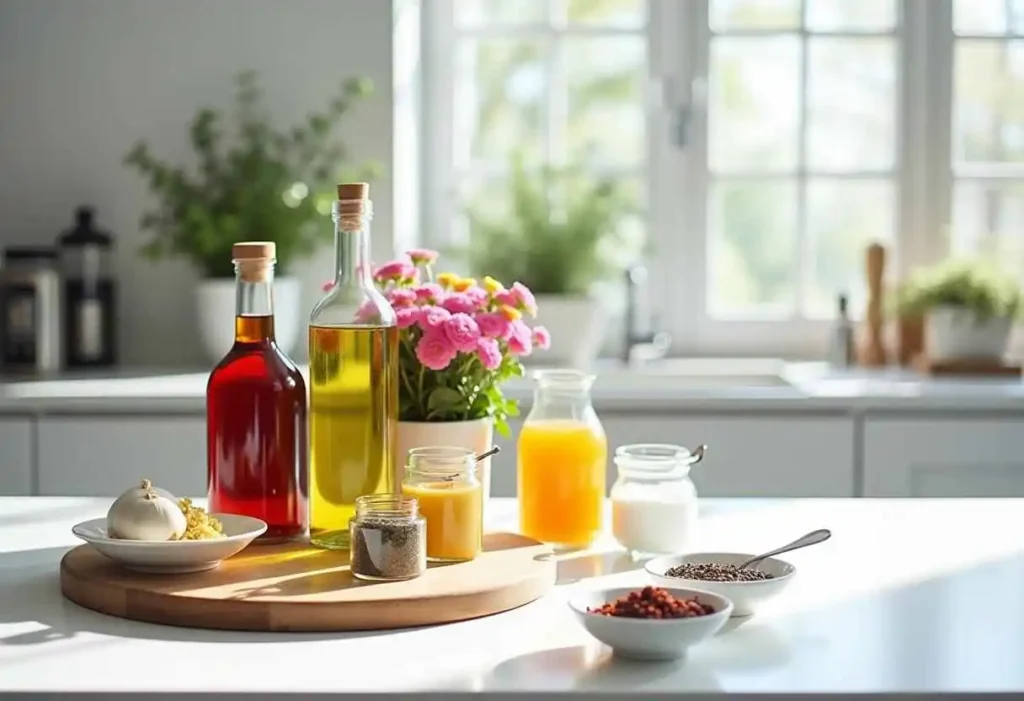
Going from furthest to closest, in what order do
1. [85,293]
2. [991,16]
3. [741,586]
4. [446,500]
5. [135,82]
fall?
[991,16] < [135,82] < [85,293] < [446,500] < [741,586]

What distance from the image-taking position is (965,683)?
1.19m

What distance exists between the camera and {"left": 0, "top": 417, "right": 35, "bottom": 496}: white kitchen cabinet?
303 cm

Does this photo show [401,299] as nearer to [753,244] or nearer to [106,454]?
[106,454]

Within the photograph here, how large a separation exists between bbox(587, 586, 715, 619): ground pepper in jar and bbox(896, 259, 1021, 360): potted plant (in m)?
2.21

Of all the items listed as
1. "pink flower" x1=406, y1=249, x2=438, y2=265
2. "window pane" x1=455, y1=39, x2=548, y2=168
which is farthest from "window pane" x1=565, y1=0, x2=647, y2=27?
"pink flower" x1=406, y1=249, x2=438, y2=265

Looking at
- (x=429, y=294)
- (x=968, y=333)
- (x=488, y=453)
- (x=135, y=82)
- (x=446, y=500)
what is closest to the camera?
(x=446, y=500)

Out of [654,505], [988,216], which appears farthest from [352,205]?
[988,216]

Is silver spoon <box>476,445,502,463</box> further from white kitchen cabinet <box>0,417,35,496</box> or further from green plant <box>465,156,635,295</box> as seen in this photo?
green plant <box>465,156,635,295</box>

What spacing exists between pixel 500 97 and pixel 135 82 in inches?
35.8

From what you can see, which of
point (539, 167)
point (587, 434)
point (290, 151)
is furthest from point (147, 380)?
point (587, 434)

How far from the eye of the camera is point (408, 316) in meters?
1.68

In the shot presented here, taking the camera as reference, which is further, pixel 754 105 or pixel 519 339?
pixel 754 105

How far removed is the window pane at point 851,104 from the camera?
3816 millimetres

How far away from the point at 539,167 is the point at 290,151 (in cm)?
60
